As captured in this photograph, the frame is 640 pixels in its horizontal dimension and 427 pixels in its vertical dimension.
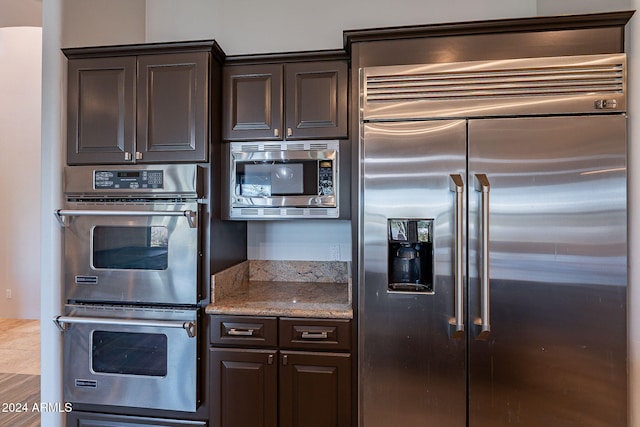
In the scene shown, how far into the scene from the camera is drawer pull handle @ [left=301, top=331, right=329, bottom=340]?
180cm

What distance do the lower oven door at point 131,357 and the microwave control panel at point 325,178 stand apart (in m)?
0.99

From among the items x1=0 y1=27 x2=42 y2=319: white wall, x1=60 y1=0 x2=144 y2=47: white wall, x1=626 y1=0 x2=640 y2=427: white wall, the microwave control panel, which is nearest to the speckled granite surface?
the microwave control panel

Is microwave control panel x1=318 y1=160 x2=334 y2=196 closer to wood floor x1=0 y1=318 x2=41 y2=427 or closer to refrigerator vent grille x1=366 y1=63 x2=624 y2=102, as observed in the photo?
refrigerator vent grille x1=366 y1=63 x2=624 y2=102

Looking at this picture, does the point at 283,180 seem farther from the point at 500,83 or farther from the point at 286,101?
the point at 500,83

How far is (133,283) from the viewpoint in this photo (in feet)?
6.24

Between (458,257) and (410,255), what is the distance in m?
0.23

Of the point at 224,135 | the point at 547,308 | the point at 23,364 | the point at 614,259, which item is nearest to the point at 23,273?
the point at 23,364

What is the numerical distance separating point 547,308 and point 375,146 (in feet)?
3.70

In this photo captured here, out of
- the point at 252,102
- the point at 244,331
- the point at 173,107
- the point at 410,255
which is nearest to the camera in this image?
the point at 410,255

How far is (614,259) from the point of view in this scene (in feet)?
5.18

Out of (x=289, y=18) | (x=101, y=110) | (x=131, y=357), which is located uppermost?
(x=289, y=18)

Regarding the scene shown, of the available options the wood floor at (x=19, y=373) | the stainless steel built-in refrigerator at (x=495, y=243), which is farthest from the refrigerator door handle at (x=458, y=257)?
the wood floor at (x=19, y=373)

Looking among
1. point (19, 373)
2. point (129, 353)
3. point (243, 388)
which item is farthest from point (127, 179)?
point (19, 373)

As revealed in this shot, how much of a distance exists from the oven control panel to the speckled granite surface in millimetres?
630
